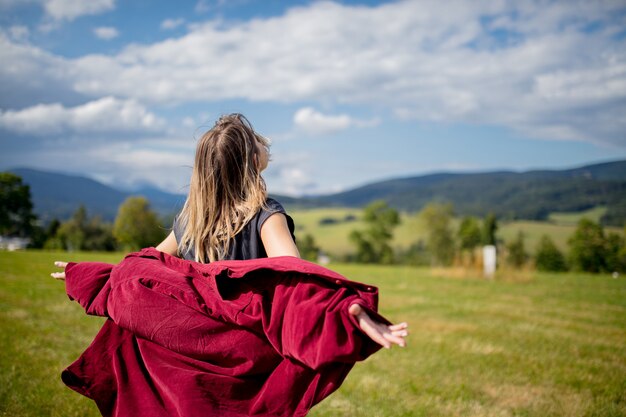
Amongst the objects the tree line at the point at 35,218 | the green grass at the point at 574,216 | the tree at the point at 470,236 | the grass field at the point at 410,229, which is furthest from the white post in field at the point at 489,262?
the green grass at the point at 574,216

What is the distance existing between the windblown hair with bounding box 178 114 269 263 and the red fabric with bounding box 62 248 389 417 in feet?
0.73

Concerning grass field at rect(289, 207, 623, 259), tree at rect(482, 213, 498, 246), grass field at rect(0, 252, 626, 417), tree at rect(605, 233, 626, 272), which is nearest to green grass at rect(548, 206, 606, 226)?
grass field at rect(289, 207, 623, 259)

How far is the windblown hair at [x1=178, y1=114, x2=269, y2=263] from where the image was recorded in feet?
11.4

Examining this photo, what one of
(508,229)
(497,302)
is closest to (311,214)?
(508,229)

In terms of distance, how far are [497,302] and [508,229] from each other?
396 ft

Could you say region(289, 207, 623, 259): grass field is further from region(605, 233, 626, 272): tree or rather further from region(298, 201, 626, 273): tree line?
region(605, 233, 626, 272): tree

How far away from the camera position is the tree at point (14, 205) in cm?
5769

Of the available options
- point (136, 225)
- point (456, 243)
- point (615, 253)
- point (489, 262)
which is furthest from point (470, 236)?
point (489, 262)

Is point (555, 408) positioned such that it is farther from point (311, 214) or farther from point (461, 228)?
point (311, 214)

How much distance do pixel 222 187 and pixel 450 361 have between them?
6.87 metres

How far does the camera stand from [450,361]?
346 inches

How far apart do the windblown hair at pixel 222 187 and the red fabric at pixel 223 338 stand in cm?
22

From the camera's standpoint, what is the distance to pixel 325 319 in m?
2.74

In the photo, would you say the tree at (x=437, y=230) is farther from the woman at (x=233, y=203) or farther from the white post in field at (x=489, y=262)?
the woman at (x=233, y=203)
